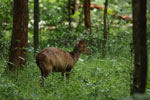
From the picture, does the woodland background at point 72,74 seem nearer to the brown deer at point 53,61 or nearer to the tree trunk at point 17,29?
the tree trunk at point 17,29

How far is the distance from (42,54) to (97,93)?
2188 millimetres

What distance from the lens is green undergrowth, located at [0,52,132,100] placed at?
6.50m

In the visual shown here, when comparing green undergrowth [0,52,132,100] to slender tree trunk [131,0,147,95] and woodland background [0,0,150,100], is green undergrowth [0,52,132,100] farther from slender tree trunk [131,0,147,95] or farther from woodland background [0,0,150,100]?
slender tree trunk [131,0,147,95]

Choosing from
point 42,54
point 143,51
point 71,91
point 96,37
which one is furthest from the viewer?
point 96,37

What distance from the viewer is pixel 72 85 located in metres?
7.80

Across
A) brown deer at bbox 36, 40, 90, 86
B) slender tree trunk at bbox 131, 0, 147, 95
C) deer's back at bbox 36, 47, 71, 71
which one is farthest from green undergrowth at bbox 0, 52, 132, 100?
slender tree trunk at bbox 131, 0, 147, 95

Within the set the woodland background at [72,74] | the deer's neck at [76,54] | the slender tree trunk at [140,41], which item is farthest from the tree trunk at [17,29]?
the slender tree trunk at [140,41]

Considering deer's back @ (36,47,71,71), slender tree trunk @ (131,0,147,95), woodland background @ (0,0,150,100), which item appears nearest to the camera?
slender tree trunk @ (131,0,147,95)

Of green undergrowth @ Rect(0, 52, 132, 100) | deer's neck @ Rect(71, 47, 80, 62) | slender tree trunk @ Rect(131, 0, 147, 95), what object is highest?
slender tree trunk @ Rect(131, 0, 147, 95)

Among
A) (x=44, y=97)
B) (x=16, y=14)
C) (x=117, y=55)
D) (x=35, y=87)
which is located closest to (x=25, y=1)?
(x=16, y=14)

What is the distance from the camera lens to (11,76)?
8.41m

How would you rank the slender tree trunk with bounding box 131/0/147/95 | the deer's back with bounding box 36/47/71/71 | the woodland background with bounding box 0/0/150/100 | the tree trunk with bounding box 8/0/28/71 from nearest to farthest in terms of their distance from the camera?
the slender tree trunk with bounding box 131/0/147/95
the woodland background with bounding box 0/0/150/100
the deer's back with bounding box 36/47/71/71
the tree trunk with bounding box 8/0/28/71

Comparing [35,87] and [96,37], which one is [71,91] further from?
[96,37]

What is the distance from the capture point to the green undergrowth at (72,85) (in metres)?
6.50
